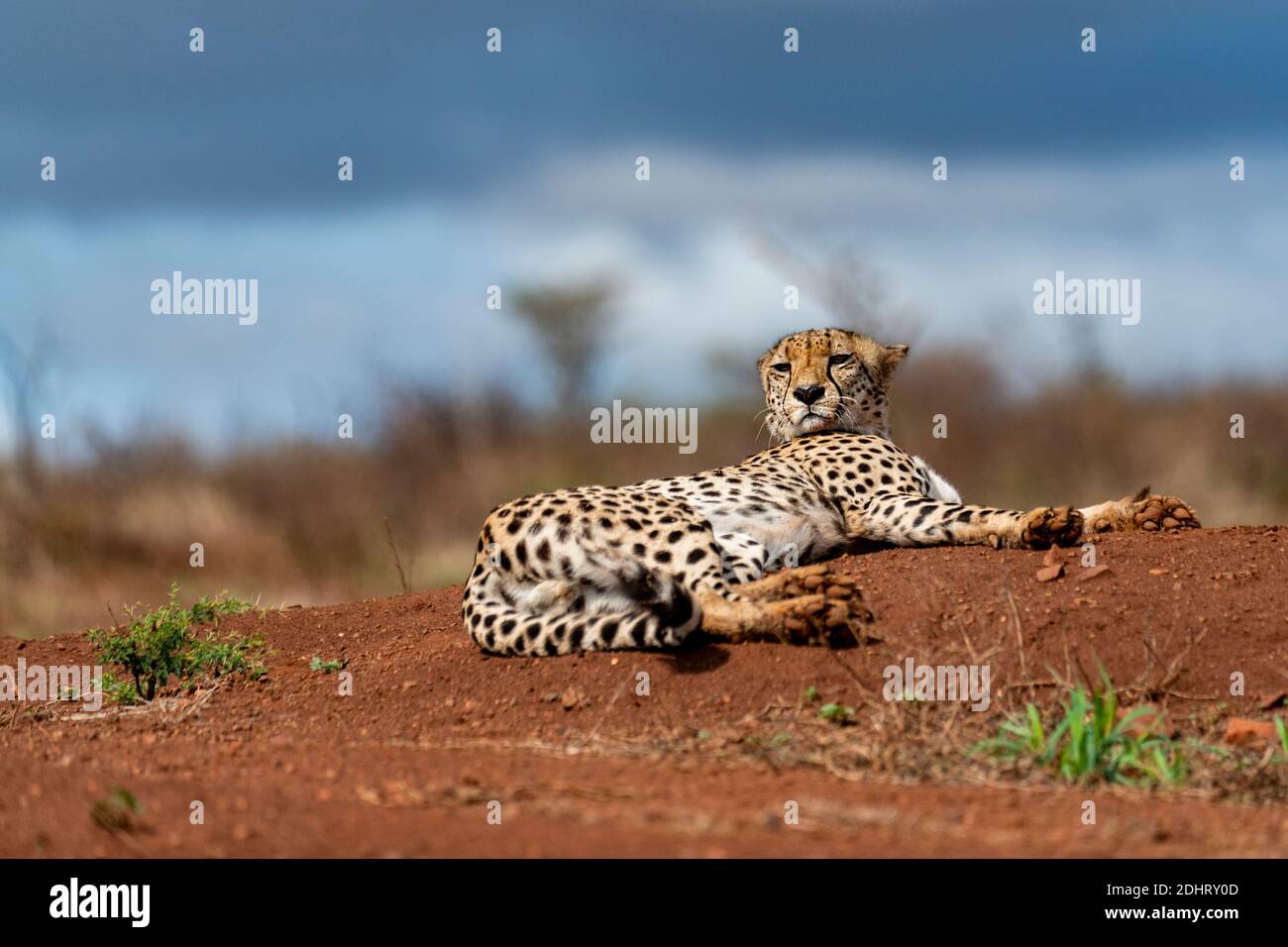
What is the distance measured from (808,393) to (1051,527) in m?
1.76

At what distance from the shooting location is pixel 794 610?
568 centimetres

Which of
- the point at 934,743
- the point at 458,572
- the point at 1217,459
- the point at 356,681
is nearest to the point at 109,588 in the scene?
the point at 458,572

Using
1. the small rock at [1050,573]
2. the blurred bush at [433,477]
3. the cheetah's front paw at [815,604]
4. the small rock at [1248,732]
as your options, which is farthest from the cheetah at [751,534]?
the blurred bush at [433,477]

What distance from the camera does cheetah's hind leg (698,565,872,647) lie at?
5684 mm

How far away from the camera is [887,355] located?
8.23m

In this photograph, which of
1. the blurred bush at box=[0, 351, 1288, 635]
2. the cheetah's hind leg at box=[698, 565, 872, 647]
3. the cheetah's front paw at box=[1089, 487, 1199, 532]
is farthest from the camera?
the blurred bush at box=[0, 351, 1288, 635]

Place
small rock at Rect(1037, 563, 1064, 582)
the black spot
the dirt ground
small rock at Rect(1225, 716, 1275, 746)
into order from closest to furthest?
1. the dirt ground
2. small rock at Rect(1225, 716, 1275, 746)
3. the black spot
4. small rock at Rect(1037, 563, 1064, 582)

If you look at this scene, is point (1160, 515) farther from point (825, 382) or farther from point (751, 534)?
point (751, 534)

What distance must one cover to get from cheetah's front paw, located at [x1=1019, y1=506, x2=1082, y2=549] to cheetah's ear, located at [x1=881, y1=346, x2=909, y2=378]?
181 cm

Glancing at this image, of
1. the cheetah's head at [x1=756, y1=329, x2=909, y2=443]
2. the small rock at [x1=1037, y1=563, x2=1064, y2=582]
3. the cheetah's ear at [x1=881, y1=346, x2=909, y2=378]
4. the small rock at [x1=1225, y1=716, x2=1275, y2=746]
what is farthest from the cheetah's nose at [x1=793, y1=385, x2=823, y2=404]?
the small rock at [x1=1225, y1=716, x2=1275, y2=746]

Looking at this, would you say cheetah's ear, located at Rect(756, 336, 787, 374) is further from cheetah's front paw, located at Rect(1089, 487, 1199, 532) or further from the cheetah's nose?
cheetah's front paw, located at Rect(1089, 487, 1199, 532)

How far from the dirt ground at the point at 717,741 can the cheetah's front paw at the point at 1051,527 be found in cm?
12

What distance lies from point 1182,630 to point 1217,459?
12.0 metres
